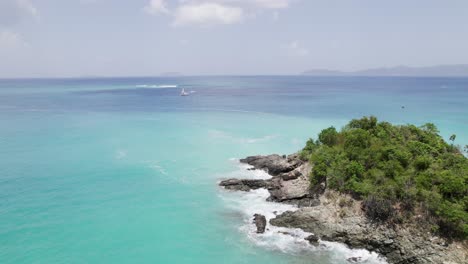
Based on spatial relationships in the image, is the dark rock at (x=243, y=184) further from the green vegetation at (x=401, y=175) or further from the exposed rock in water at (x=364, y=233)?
the exposed rock in water at (x=364, y=233)

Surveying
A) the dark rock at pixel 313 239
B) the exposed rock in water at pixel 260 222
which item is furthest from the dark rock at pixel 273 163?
the dark rock at pixel 313 239

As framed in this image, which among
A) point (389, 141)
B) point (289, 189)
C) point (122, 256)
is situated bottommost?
point (122, 256)

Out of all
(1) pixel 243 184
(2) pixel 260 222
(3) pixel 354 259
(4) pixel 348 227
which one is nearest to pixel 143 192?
(1) pixel 243 184

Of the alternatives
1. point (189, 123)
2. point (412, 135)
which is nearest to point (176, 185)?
point (412, 135)

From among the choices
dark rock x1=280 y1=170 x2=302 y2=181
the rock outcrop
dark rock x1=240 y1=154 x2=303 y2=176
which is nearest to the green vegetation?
the rock outcrop

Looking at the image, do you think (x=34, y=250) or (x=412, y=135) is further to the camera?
(x=412, y=135)

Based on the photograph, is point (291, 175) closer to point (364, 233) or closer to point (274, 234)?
point (274, 234)

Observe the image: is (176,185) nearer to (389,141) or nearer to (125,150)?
(125,150)
